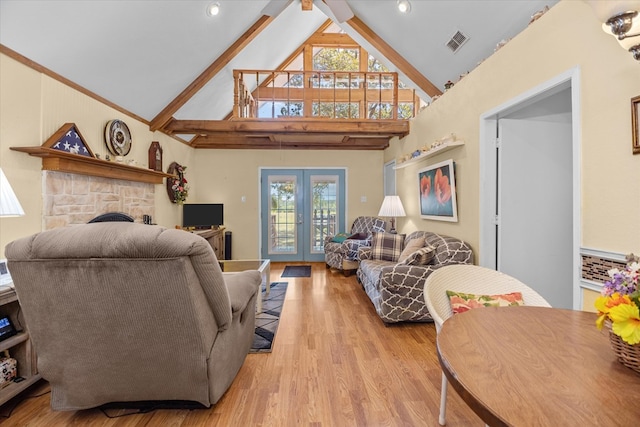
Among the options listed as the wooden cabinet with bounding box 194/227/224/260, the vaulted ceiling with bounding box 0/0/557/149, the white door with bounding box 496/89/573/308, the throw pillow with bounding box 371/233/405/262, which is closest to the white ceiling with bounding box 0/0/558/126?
the vaulted ceiling with bounding box 0/0/557/149

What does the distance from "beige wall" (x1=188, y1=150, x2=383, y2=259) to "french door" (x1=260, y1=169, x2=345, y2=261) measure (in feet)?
0.50

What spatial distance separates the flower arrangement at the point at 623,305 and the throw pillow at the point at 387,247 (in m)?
3.43

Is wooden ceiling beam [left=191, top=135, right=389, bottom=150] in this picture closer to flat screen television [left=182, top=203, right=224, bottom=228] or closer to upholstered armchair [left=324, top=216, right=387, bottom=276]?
flat screen television [left=182, top=203, right=224, bottom=228]

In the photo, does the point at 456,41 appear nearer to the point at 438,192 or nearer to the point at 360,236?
the point at 438,192

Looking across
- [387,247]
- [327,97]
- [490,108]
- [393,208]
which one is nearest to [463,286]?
[490,108]

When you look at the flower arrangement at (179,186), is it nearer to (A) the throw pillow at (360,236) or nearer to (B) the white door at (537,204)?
(A) the throw pillow at (360,236)

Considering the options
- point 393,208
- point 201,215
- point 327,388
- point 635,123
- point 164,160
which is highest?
point 164,160

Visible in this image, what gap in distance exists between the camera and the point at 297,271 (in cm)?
567

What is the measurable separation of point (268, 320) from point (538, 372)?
2.76 metres

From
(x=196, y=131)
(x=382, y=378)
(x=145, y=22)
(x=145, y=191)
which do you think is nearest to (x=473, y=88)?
(x=382, y=378)

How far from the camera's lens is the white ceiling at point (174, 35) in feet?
8.34

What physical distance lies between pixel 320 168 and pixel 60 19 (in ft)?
15.2

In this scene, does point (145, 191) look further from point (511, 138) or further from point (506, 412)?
point (506, 412)

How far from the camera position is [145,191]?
14.8 ft
